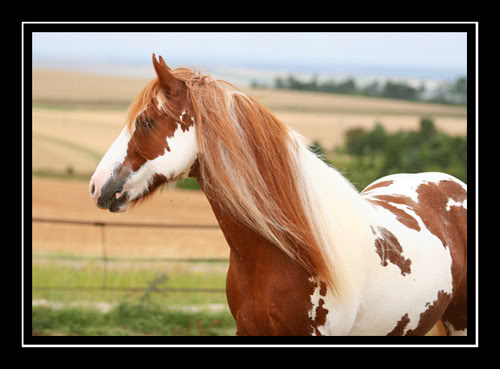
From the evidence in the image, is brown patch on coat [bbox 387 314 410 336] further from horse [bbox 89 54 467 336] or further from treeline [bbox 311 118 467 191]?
treeline [bbox 311 118 467 191]

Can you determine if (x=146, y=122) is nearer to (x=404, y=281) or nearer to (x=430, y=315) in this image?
(x=404, y=281)

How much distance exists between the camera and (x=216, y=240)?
23.7 feet

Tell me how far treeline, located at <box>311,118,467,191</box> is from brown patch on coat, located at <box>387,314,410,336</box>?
244 inches

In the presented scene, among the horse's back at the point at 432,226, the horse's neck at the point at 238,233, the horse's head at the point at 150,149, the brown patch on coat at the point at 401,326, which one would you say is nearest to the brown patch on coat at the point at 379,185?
the horse's back at the point at 432,226

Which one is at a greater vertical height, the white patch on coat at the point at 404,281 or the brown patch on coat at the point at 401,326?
the white patch on coat at the point at 404,281

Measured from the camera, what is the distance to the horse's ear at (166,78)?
272 centimetres

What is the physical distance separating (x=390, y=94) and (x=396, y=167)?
136cm

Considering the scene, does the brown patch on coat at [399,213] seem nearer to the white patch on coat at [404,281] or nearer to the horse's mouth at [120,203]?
the white patch on coat at [404,281]

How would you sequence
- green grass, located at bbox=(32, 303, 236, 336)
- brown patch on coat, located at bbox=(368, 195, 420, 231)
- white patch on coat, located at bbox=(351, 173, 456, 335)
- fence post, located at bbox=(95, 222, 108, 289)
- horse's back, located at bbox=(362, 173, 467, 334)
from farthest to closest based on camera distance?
fence post, located at bbox=(95, 222, 108, 289), green grass, located at bbox=(32, 303, 236, 336), brown patch on coat, located at bbox=(368, 195, 420, 231), horse's back, located at bbox=(362, 173, 467, 334), white patch on coat, located at bbox=(351, 173, 456, 335)

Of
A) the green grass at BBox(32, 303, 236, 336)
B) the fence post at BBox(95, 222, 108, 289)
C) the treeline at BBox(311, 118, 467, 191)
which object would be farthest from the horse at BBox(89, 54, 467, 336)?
the treeline at BBox(311, 118, 467, 191)

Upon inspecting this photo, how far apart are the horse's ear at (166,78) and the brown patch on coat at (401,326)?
1717mm

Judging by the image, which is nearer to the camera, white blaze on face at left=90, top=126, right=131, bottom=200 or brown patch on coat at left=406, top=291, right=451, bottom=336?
white blaze on face at left=90, top=126, right=131, bottom=200

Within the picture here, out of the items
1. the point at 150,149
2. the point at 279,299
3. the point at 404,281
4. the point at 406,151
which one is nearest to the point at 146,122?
the point at 150,149

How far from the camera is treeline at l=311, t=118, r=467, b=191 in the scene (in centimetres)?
981
